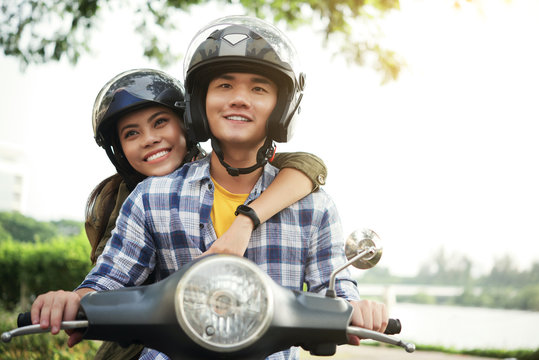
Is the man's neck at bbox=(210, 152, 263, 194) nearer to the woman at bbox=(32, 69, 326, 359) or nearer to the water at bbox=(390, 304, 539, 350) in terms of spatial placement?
the woman at bbox=(32, 69, 326, 359)

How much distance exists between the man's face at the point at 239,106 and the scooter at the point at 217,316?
91 cm

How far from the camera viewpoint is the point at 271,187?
2160 millimetres

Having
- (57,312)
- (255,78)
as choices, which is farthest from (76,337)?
(255,78)

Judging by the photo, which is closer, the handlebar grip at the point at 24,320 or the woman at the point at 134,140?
the handlebar grip at the point at 24,320

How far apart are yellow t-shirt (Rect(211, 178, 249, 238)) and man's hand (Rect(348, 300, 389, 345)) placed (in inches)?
29.2

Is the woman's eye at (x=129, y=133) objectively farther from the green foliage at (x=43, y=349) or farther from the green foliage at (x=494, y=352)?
the green foliage at (x=494, y=352)

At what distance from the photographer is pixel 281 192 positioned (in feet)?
6.97

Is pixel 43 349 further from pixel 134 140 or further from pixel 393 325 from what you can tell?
pixel 393 325

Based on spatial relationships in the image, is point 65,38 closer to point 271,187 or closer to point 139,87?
point 139,87

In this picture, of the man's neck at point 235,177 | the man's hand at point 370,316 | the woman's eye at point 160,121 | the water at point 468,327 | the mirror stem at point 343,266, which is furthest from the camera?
the water at point 468,327

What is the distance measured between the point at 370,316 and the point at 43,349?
525 centimetres

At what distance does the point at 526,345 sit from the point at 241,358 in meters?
6.83

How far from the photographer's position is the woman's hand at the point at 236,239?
6.20 feet

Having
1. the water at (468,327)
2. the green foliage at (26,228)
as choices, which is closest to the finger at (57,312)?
the water at (468,327)
